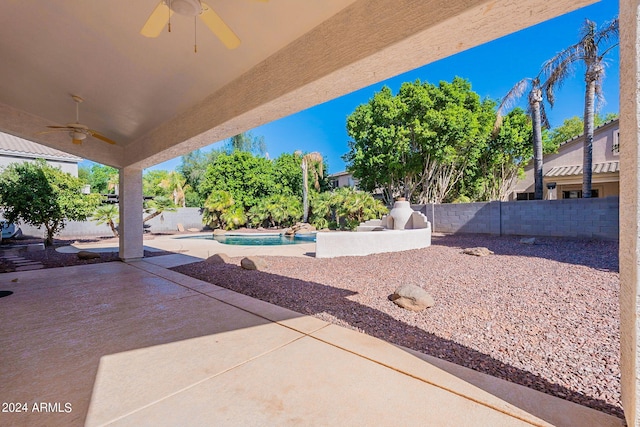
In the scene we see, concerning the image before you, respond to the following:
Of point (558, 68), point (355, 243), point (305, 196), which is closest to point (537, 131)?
point (558, 68)

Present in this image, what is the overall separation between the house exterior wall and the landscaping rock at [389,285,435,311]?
1517 centimetres

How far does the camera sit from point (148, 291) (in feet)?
15.6

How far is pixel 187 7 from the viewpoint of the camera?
251cm

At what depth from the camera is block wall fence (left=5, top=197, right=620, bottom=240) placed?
9.35 m

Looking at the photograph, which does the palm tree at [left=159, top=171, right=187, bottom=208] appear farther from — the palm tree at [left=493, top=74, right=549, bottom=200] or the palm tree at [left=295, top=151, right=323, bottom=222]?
the palm tree at [left=493, top=74, right=549, bottom=200]

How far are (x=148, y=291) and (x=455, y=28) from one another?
17.4ft

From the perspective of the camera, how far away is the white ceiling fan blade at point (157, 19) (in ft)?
8.27

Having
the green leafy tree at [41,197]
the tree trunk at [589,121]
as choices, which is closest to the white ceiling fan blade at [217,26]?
the green leafy tree at [41,197]

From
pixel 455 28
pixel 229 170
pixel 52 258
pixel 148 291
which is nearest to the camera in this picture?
pixel 455 28

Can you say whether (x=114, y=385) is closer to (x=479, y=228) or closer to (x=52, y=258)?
(x=52, y=258)

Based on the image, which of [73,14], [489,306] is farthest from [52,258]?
[489,306]

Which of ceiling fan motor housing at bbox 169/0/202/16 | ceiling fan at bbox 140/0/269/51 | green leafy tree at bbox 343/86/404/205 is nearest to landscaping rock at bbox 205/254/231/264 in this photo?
ceiling fan at bbox 140/0/269/51

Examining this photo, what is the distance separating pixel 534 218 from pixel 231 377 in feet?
41.1

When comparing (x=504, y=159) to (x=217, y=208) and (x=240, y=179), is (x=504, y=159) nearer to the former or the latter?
(x=240, y=179)
